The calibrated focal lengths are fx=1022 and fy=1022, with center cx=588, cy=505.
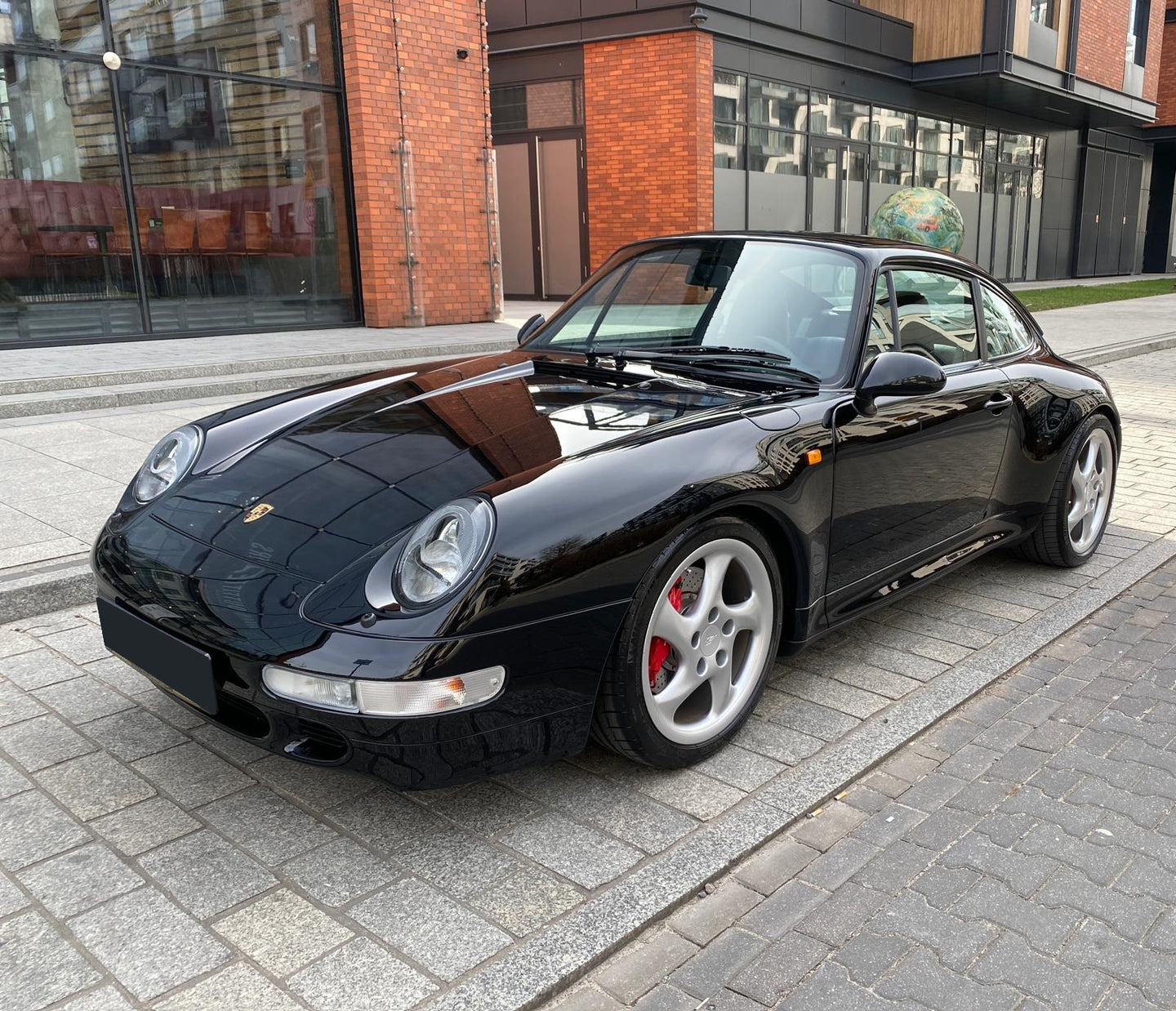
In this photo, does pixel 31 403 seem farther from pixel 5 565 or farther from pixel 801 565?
pixel 801 565

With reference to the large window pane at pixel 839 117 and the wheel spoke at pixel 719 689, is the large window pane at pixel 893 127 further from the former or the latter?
the wheel spoke at pixel 719 689

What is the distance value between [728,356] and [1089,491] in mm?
2250

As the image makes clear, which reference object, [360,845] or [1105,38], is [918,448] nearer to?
[360,845]

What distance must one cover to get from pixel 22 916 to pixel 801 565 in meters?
2.19

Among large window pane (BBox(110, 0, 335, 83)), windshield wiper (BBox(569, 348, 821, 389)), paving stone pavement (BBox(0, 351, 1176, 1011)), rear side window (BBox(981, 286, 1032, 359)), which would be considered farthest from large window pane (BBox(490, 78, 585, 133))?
paving stone pavement (BBox(0, 351, 1176, 1011))

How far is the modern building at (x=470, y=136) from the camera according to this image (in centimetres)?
1088

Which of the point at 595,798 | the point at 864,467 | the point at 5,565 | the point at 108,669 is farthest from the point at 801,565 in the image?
the point at 5,565

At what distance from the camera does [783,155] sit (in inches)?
727

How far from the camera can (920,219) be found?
14.9 metres

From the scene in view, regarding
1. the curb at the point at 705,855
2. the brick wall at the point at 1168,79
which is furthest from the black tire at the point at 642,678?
the brick wall at the point at 1168,79

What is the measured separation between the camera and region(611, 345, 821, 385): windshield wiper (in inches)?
132

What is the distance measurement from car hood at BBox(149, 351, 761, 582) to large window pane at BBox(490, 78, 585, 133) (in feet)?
52.1

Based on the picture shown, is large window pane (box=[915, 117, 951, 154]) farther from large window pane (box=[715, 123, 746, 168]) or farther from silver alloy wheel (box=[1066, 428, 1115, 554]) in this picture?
silver alloy wheel (box=[1066, 428, 1115, 554])

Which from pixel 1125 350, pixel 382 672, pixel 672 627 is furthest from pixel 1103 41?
pixel 382 672
